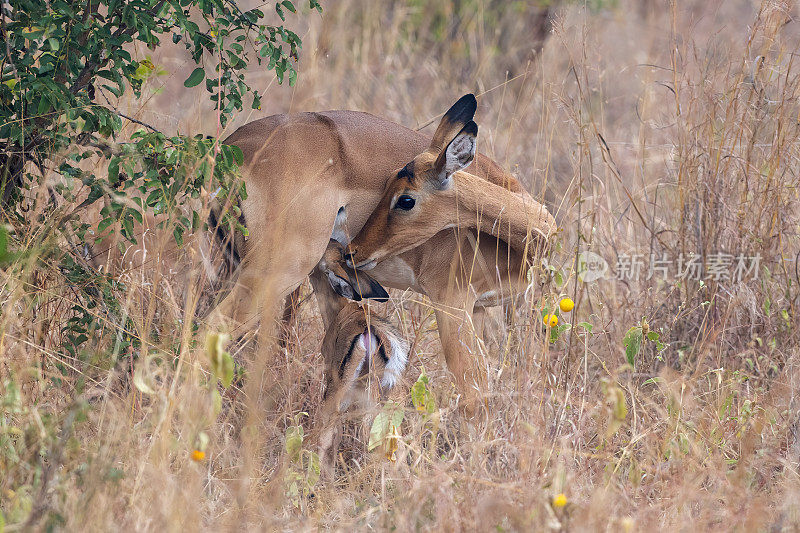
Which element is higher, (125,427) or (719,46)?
(719,46)

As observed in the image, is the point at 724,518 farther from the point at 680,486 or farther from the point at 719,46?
the point at 719,46

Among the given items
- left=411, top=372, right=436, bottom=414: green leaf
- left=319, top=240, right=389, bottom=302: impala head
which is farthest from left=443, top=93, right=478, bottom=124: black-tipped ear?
left=411, top=372, right=436, bottom=414: green leaf

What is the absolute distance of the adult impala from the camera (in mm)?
3816

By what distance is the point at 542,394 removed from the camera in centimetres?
296

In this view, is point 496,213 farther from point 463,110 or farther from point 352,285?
point 352,285

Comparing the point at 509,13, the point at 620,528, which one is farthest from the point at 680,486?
the point at 509,13

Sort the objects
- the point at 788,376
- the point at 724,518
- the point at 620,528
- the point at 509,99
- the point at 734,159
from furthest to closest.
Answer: the point at 509,99, the point at 734,159, the point at 788,376, the point at 724,518, the point at 620,528

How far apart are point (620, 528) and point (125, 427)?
1.42m

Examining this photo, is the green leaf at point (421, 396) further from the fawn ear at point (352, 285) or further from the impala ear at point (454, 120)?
the impala ear at point (454, 120)

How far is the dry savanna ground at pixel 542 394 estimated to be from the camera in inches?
96.7

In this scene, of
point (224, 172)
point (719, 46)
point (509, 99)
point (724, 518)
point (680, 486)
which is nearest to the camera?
point (724, 518)

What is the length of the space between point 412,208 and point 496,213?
354 mm

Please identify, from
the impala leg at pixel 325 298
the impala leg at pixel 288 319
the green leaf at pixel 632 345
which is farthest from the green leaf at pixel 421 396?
the impala leg at pixel 325 298

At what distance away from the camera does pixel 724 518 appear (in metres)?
2.61
